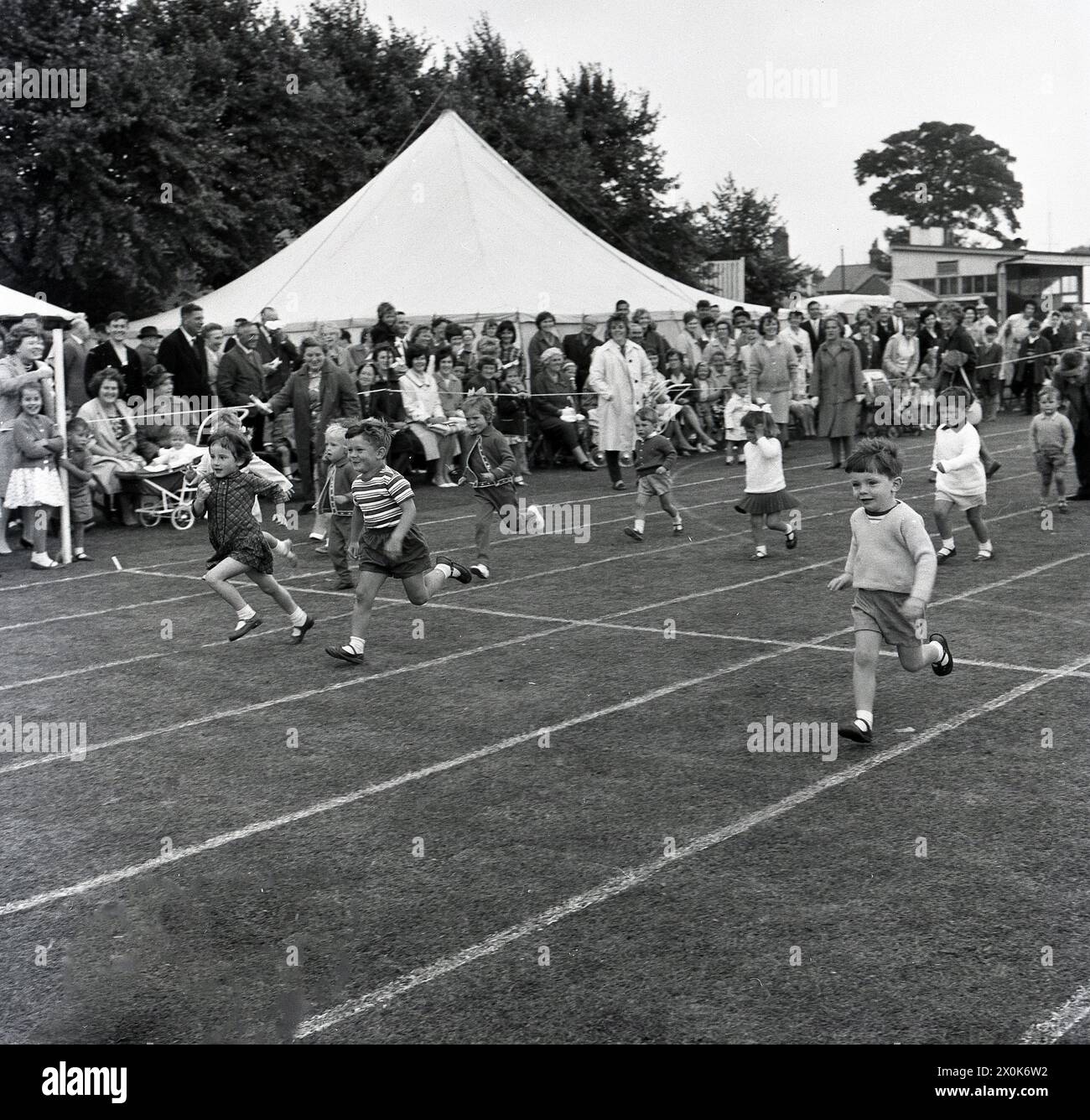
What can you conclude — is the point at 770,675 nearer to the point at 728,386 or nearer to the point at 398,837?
the point at 398,837

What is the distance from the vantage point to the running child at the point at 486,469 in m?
12.9

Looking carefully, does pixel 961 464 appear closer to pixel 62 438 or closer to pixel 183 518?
pixel 62 438

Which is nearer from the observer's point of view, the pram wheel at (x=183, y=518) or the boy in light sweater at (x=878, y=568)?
the boy in light sweater at (x=878, y=568)

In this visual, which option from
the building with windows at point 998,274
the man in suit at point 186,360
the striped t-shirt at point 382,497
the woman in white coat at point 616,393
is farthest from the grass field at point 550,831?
the building with windows at point 998,274

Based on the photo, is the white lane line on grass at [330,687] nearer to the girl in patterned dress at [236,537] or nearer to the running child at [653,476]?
the girl in patterned dress at [236,537]

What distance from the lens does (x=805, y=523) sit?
51.2ft

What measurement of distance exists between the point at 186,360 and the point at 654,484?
285 inches

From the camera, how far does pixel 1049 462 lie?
15258 millimetres

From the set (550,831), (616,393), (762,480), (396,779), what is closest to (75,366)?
(616,393)

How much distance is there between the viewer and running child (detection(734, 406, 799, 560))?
13.3 meters

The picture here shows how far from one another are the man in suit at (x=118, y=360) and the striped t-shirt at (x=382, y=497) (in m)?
8.95

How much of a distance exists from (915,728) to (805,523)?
26.1ft

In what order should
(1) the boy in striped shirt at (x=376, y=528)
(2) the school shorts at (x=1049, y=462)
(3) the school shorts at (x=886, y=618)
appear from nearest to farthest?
(3) the school shorts at (x=886, y=618)
(1) the boy in striped shirt at (x=376, y=528)
(2) the school shorts at (x=1049, y=462)
